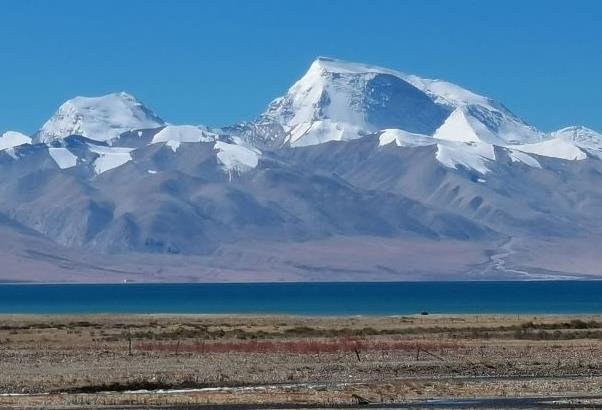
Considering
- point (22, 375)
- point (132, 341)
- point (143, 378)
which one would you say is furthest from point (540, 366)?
point (132, 341)

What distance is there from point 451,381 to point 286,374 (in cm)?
625

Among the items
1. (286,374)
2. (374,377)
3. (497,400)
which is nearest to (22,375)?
(286,374)

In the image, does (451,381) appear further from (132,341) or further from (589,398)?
(132,341)

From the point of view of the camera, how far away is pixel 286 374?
49812mm

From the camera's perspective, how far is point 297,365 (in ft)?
175

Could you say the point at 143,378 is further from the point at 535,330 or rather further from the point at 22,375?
the point at 535,330

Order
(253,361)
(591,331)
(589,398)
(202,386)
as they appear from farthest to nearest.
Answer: (591,331), (253,361), (202,386), (589,398)

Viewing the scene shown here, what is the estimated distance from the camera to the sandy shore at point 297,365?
42656mm

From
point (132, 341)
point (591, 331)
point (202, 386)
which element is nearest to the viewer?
point (202, 386)

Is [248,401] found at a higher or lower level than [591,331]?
lower

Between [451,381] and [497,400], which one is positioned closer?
[497,400]

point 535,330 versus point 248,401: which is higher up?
point 535,330

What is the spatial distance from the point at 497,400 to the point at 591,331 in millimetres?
38842

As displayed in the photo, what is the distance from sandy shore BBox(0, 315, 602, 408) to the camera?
4266 centimetres
